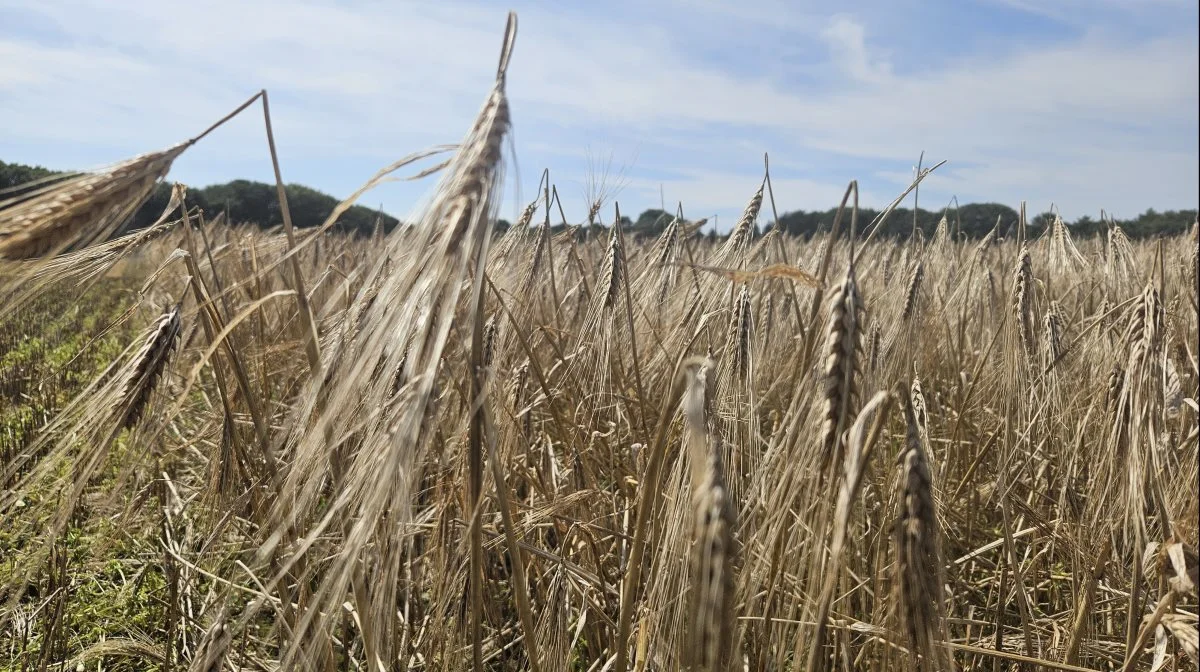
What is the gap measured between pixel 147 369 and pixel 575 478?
1.08 meters

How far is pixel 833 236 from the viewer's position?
3.20 feet

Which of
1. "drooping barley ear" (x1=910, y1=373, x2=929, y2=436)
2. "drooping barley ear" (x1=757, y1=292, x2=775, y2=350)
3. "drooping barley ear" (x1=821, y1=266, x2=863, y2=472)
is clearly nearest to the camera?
"drooping barley ear" (x1=821, y1=266, x2=863, y2=472)

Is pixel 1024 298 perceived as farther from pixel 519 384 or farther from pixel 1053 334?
pixel 519 384

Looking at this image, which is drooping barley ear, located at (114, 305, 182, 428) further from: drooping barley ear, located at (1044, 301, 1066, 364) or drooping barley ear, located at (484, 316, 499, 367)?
drooping barley ear, located at (1044, 301, 1066, 364)

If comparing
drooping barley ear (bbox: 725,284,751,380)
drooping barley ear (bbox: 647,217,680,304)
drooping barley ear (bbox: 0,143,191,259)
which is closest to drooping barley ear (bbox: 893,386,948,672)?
drooping barley ear (bbox: 725,284,751,380)

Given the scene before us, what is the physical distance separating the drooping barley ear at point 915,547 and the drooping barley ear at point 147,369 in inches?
39.4

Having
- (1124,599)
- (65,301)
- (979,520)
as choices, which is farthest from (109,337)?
(1124,599)

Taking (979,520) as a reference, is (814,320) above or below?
above

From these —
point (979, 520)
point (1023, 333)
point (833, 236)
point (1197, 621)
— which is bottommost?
point (979, 520)

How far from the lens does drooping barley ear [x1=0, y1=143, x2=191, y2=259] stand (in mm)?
851

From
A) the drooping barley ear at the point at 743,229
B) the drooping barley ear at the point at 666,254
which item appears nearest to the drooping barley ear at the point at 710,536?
the drooping barley ear at the point at 743,229

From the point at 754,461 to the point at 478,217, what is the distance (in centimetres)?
70

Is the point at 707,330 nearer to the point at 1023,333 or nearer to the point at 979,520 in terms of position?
the point at 1023,333

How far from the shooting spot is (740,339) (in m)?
1.45
